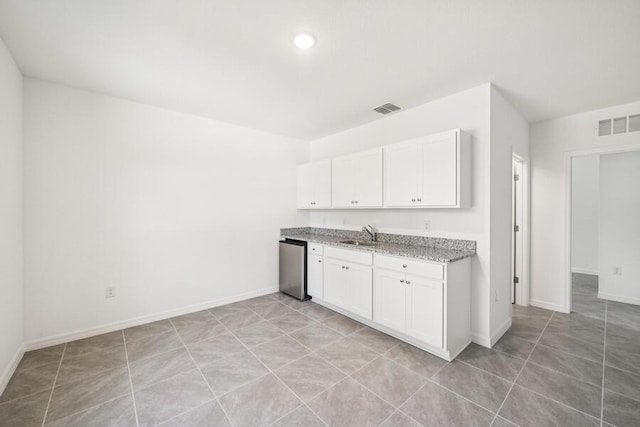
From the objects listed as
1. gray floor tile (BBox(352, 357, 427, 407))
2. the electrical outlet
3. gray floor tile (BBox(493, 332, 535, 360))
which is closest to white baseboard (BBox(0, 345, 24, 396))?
the electrical outlet

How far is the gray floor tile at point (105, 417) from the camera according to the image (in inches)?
68.4

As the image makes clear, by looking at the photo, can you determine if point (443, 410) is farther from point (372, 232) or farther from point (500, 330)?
point (372, 232)

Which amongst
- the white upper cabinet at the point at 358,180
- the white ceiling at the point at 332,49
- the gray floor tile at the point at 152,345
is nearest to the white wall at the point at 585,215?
the white ceiling at the point at 332,49

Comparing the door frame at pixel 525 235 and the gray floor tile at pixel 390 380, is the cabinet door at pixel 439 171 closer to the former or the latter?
the gray floor tile at pixel 390 380

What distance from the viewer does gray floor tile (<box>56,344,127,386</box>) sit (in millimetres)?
2231

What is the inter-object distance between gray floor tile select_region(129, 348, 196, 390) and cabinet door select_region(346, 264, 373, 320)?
5.76 feet

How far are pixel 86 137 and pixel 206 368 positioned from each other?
2652 mm

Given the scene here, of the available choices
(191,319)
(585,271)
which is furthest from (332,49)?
(585,271)

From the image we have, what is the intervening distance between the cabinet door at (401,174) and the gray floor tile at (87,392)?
3.00m

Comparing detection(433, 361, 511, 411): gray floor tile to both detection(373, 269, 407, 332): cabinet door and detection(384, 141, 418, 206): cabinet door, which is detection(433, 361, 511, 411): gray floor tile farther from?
detection(384, 141, 418, 206): cabinet door

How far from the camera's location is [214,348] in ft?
8.82

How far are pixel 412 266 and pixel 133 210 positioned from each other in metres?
3.14

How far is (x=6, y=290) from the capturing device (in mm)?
2191

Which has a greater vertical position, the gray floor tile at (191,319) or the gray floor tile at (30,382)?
the gray floor tile at (191,319)
